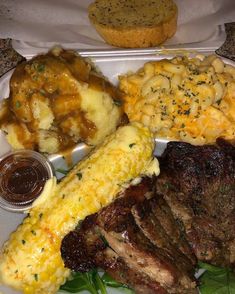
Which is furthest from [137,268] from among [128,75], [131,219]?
[128,75]

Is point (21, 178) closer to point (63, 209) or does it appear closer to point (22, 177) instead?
point (22, 177)

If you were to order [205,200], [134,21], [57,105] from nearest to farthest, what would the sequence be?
[205,200]
[57,105]
[134,21]

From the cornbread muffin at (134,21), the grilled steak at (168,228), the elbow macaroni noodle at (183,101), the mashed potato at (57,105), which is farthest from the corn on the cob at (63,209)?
the cornbread muffin at (134,21)

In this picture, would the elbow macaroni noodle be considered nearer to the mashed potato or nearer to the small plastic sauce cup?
the mashed potato

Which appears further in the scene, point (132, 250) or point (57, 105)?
point (57, 105)

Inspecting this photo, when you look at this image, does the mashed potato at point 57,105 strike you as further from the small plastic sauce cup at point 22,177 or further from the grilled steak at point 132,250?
the grilled steak at point 132,250

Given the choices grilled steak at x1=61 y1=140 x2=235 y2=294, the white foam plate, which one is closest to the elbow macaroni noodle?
the white foam plate

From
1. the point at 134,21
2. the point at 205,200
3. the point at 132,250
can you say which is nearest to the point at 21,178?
the point at 132,250
